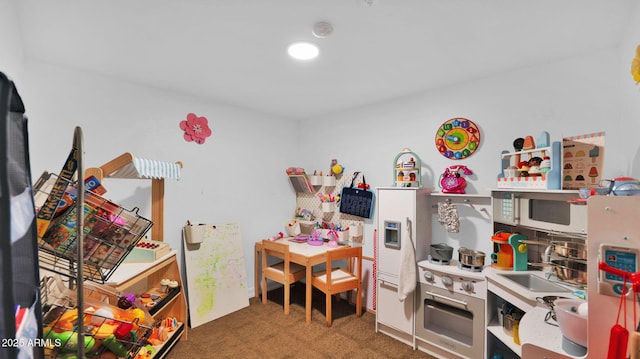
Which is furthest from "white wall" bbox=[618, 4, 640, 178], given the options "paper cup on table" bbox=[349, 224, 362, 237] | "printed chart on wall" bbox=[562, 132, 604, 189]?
"paper cup on table" bbox=[349, 224, 362, 237]

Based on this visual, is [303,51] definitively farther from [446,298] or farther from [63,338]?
[446,298]

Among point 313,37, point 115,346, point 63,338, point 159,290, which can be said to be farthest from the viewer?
point 159,290

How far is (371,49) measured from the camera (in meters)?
1.93

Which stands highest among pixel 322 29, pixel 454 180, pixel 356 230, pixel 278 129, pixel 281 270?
pixel 322 29

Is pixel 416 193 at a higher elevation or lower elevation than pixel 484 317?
higher

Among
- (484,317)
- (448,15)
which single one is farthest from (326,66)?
(484,317)

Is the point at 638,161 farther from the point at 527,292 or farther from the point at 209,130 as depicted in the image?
the point at 209,130

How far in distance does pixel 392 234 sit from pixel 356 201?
72cm

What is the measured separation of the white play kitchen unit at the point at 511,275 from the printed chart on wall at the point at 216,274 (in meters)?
1.60

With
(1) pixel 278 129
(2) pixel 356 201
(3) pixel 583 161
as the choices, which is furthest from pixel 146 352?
(3) pixel 583 161

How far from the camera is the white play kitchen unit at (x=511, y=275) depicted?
3.30ft

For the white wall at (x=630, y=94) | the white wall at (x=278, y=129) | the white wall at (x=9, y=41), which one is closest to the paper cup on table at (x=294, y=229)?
the white wall at (x=278, y=129)

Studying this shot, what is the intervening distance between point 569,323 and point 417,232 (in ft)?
4.65

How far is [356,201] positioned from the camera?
330 cm
